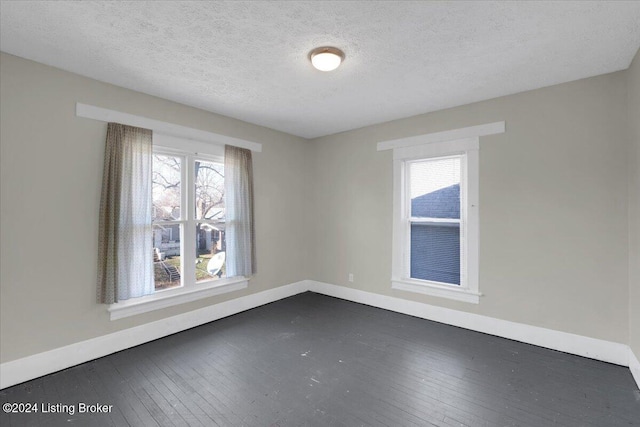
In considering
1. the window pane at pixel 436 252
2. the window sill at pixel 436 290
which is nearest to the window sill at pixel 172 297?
the window sill at pixel 436 290

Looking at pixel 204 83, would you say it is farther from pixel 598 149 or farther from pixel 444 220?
pixel 598 149

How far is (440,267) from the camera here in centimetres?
376

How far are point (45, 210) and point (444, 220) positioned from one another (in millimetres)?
4228

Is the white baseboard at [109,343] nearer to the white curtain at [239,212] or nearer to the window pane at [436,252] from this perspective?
the white curtain at [239,212]

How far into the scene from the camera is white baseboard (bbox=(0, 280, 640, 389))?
2.43m

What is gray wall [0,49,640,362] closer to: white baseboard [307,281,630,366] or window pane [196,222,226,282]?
white baseboard [307,281,630,366]

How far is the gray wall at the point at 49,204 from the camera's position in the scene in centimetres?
236

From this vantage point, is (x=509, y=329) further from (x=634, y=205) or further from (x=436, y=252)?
(x=634, y=205)

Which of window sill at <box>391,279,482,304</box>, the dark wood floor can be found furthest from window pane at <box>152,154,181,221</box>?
window sill at <box>391,279,482,304</box>

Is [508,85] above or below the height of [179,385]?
above

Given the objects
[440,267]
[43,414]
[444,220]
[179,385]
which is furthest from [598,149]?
[43,414]

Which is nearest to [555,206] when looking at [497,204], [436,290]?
[497,204]

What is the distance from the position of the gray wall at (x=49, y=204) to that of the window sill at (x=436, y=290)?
3.09 meters

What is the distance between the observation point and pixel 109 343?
2838 mm
